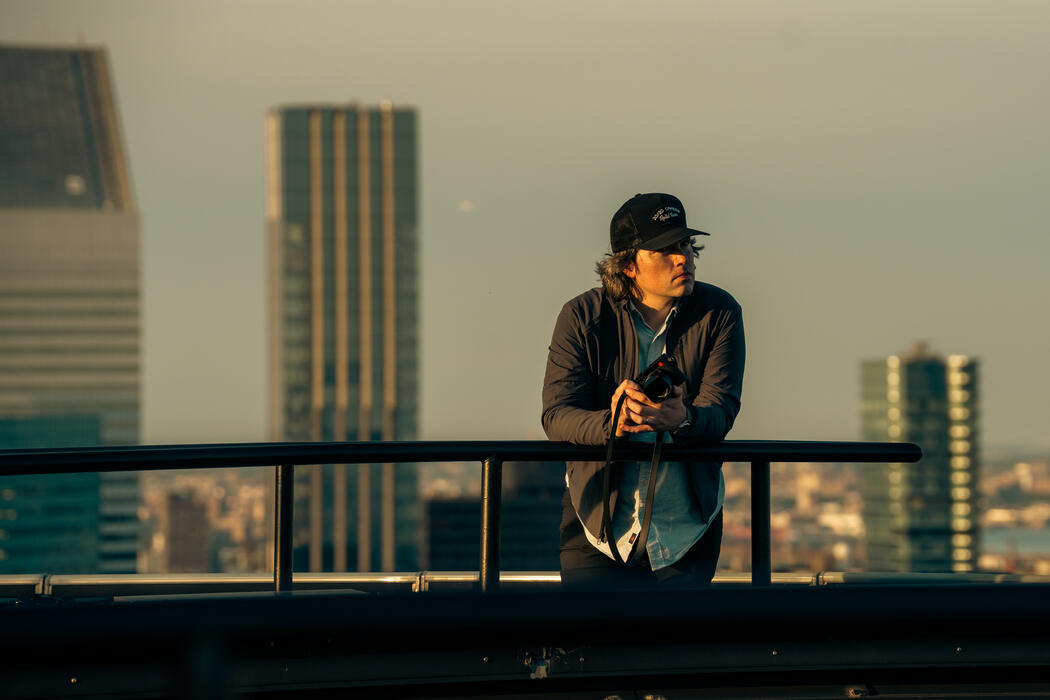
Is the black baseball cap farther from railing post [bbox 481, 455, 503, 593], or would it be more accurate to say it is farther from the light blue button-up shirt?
railing post [bbox 481, 455, 503, 593]

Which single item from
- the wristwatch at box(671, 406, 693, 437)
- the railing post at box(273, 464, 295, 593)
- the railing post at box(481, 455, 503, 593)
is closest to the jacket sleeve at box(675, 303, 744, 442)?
the wristwatch at box(671, 406, 693, 437)

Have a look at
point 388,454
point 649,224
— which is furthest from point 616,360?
point 388,454

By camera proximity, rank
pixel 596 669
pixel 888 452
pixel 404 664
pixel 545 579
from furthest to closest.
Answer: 1. pixel 545 579
2. pixel 888 452
3. pixel 596 669
4. pixel 404 664

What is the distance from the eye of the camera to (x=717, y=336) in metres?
4.51

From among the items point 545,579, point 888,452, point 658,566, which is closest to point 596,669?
point 658,566

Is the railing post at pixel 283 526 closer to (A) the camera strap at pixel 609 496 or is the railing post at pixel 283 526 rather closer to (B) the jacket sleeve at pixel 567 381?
(B) the jacket sleeve at pixel 567 381

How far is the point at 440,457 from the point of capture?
4594 mm

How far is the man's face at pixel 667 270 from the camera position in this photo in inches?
174

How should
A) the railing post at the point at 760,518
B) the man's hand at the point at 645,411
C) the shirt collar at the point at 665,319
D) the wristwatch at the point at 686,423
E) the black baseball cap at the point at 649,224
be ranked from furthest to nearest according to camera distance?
the railing post at the point at 760,518
the shirt collar at the point at 665,319
the black baseball cap at the point at 649,224
the wristwatch at the point at 686,423
the man's hand at the point at 645,411

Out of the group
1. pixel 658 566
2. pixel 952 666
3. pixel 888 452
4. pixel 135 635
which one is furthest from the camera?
pixel 888 452

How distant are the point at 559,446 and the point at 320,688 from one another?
5.17ft

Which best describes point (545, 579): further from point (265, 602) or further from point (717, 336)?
point (265, 602)

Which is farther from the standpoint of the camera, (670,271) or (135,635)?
(670,271)

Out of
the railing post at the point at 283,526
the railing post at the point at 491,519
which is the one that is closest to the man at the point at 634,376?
the railing post at the point at 491,519
